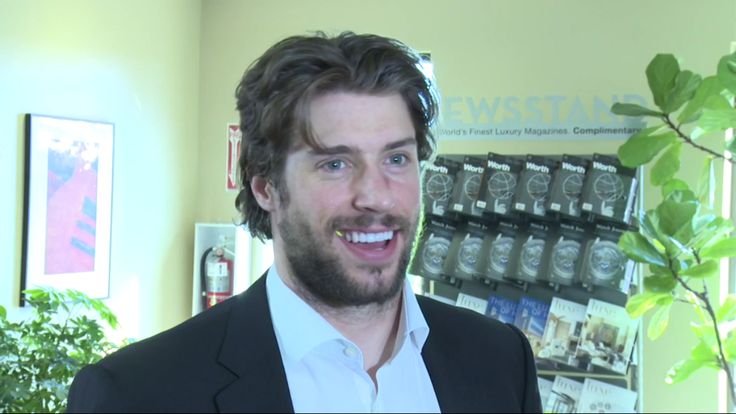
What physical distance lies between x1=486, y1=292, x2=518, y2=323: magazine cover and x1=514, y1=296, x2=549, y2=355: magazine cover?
3 cm

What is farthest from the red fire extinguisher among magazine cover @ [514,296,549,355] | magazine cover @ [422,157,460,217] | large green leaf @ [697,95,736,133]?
large green leaf @ [697,95,736,133]

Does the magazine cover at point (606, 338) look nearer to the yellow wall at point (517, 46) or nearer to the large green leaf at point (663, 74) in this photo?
the yellow wall at point (517, 46)

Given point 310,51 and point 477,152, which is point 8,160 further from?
point 310,51

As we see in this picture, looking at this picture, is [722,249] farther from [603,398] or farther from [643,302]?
[603,398]

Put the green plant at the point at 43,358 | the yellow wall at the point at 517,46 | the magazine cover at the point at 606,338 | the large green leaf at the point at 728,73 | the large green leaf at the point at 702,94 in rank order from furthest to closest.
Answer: the yellow wall at the point at 517,46 → the magazine cover at the point at 606,338 → the large green leaf at the point at 702,94 → the large green leaf at the point at 728,73 → the green plant at the point at 43,358

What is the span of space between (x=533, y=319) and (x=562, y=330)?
0.13 m

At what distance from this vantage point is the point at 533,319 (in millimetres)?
3773

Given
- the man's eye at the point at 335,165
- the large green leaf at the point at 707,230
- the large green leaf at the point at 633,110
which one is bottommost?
the large green leaf at the point at 707,230

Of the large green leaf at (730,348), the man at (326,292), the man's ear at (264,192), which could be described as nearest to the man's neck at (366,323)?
the man at (326,292)

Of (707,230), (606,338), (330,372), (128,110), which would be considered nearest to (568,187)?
(606,338)

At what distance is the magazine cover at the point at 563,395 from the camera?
12.3 ft

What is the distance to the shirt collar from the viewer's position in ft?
4.04

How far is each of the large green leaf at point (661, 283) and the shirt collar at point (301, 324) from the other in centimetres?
202

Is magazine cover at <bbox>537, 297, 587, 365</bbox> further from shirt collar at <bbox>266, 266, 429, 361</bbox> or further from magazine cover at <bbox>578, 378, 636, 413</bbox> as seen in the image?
shirt collar at <bbox>266, 266, 429, 361</bbox>
